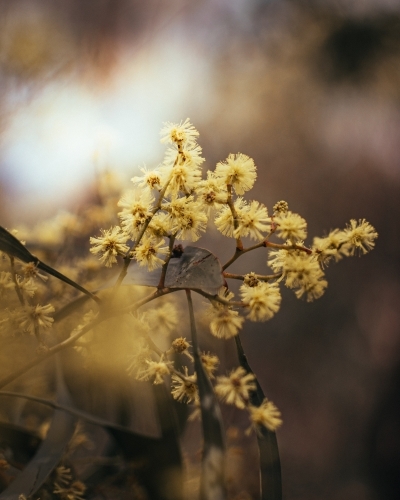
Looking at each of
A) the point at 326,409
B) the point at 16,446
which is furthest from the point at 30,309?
the point at 326,409

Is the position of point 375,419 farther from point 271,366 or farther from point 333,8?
point 333,8

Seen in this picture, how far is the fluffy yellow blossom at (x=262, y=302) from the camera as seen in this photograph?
1.24 feet

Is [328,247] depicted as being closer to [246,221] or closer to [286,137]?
[246,221]

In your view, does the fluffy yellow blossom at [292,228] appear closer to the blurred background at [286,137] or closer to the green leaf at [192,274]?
the green leaf at [192,274]

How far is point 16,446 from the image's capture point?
1.67 ft

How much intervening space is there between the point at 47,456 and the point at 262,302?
0.30m

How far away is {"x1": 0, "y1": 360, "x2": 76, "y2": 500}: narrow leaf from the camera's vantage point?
1.43 feet

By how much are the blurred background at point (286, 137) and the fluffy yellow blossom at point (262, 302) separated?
16.6 inches

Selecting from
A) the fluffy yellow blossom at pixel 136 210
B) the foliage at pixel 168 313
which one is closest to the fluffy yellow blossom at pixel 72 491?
the foliage at pixel 168 313

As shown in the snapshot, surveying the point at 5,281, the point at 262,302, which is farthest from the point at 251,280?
the point at 5,281

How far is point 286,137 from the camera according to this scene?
862mm

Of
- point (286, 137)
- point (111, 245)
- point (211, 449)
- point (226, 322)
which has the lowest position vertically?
point (211, 449)

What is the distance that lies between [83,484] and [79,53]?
0.65m

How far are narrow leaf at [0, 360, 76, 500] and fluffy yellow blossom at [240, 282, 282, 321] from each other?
0.27 meters
